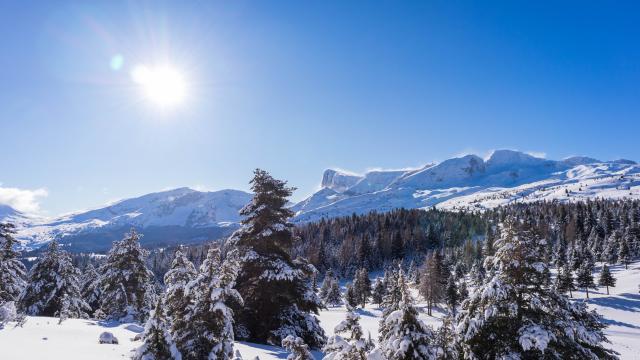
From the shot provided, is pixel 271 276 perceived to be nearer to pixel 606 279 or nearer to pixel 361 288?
pixel 361 288

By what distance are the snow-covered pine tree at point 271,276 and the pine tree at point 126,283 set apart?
14.5 meters

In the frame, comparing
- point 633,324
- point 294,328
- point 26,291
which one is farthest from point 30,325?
point 633,324

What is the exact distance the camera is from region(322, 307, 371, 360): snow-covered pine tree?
8.77 meters

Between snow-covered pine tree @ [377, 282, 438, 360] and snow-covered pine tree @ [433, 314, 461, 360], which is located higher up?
snow-covered pine tree @ [377, 282, 438, 360]

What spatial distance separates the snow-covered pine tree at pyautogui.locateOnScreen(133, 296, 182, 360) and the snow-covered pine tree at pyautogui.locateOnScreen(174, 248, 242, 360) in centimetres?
160

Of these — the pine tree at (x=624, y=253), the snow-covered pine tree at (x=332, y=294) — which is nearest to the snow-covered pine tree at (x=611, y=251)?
the pine tree at (x=624, y=253)

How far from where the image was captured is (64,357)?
1141 centimetres

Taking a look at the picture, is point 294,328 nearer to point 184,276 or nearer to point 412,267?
point 184,276

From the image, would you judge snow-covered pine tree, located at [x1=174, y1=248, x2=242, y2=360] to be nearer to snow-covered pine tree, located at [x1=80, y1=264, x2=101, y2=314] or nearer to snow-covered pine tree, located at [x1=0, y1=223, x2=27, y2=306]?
snow-covered pine tree, located at [x1=0, y1=223, x2=27, y2=306]

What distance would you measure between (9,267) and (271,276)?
2493 cm

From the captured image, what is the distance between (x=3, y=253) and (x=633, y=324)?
302ft

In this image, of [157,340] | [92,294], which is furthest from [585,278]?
[157,340]

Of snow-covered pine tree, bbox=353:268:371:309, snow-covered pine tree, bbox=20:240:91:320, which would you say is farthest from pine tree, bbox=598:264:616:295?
snow-covered pine tree, bbox=20:240:91:320

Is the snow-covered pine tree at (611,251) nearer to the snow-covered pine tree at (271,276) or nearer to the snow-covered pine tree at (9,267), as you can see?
the snow-covered pine tree at (271,276)
